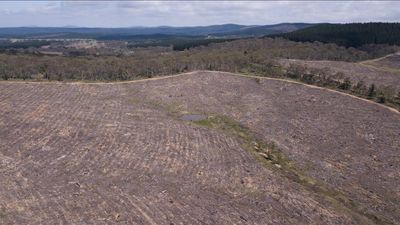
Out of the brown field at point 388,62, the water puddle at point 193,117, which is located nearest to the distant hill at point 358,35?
the brown field at point 388,62

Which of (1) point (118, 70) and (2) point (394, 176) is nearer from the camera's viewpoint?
(2) point (394, 176)

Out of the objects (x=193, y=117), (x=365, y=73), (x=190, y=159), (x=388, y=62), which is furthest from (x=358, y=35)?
(x=190, y=159)

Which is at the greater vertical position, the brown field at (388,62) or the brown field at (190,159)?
the brown field at (388,62)

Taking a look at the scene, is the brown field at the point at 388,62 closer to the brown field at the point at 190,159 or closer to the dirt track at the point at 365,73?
the dirt track at the point at 365,73

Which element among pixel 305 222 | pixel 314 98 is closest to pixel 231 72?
pixel 314 98

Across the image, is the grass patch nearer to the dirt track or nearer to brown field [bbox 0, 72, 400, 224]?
brown field [bbox 0, 72, 400, 224]

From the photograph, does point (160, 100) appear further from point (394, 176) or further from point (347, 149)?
point (394, 176)
